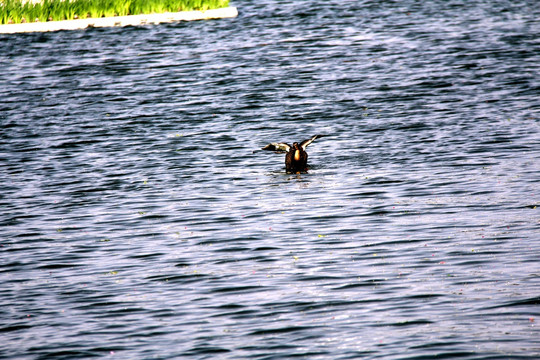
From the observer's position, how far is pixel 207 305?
34.2 ft

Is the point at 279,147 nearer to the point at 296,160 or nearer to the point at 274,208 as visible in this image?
the point at 296,160

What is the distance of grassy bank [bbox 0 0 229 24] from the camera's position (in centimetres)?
3788

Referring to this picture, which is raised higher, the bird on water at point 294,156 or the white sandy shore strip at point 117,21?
the bird on water at point 294,156

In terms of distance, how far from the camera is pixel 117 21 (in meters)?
38.3

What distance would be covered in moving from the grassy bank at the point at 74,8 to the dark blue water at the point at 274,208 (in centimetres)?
754

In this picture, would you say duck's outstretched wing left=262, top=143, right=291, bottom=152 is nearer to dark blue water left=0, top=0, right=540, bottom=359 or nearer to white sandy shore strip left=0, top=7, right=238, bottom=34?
dark blue water left=0, top=0, right=540, bottom=359

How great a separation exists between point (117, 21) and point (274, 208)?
1011 inches

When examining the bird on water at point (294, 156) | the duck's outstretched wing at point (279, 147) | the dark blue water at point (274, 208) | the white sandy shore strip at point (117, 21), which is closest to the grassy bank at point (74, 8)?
the white sandy shore strip at point (117, 21)

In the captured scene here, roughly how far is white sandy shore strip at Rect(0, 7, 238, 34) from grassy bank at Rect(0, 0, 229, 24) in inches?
15.6

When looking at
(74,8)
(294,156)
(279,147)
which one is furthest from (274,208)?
(74,8)

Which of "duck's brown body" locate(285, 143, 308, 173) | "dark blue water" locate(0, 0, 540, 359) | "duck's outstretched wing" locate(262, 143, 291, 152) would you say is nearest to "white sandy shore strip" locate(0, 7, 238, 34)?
"dark blue water" locate(0, 0, 540, 359)

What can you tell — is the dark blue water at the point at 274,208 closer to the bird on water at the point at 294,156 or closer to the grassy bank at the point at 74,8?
the bird on water at the point at 294,156

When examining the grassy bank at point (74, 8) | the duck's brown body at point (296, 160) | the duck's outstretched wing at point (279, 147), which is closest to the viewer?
the duck's brown body at point (296, 160)

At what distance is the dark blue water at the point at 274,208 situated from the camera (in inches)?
381
